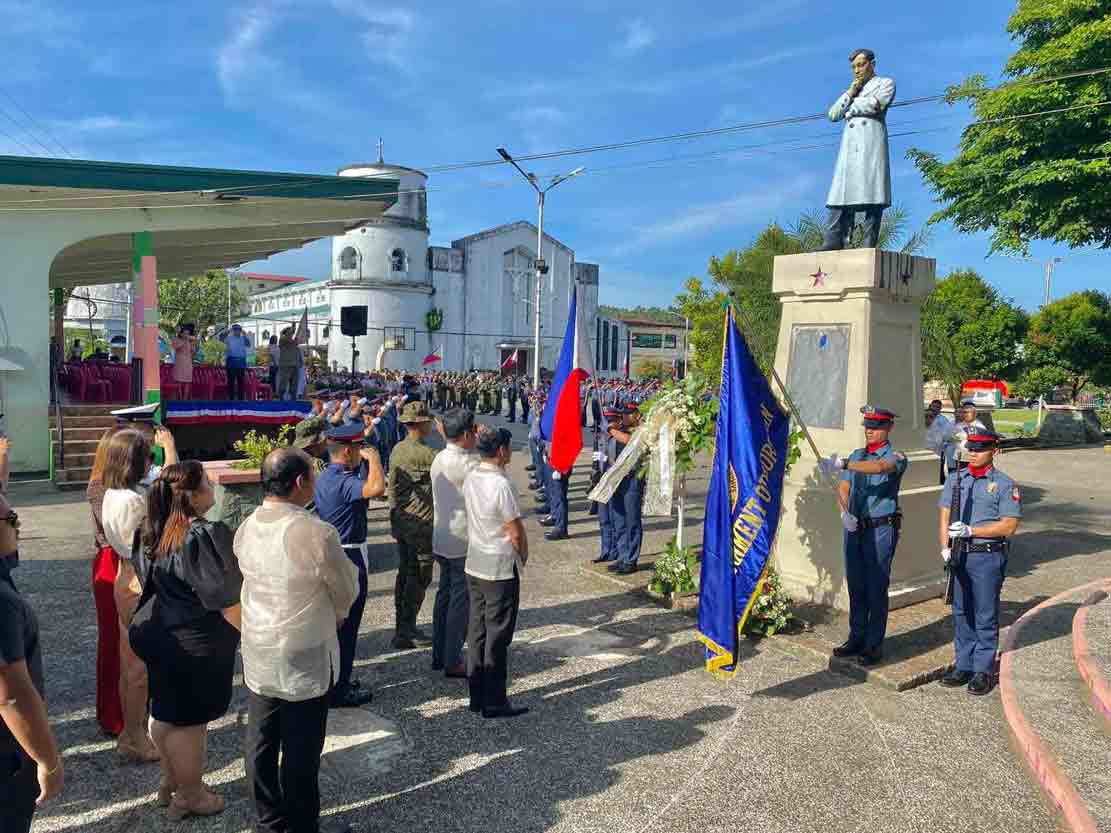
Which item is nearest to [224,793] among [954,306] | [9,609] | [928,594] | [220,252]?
[9,609]

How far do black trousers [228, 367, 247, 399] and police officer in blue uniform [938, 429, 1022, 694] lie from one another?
47.3 ft

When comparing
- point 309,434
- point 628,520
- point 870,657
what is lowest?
point 870,657

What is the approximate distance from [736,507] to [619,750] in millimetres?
1741

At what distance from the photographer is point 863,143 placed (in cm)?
775

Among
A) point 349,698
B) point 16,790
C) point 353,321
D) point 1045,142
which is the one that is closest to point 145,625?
point 16,790

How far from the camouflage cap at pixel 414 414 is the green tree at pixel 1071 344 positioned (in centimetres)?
2634

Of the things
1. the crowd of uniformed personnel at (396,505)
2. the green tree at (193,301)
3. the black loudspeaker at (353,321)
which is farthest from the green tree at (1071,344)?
the green tree at (193,301)

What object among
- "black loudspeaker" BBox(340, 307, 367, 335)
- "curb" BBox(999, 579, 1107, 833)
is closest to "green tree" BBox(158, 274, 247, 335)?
"black loudspeaker" BBox(340, 307, 367, 335)

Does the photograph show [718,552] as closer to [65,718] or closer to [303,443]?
[303,443]

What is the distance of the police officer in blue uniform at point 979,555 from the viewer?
5387mm

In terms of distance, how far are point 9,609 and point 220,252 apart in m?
20.4

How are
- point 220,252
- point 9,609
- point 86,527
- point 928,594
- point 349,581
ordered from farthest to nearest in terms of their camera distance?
point 220,252 → point 86,527 → point 928,594 → point 349,581 → point 9,609

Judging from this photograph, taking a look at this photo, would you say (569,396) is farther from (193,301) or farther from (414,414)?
(193,301)

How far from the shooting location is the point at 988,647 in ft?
17.9
